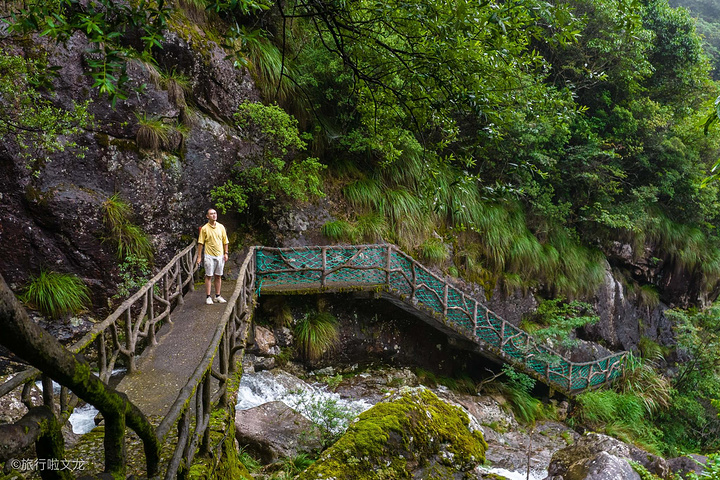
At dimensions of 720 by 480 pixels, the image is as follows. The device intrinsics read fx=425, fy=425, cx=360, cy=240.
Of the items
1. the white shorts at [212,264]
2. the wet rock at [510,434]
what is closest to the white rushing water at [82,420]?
the white shorts at [212,264]

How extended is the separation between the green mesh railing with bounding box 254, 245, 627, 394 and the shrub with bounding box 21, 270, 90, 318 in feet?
10.1

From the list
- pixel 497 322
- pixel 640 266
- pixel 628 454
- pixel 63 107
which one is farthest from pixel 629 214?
pixel 63 107

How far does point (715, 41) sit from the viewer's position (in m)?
27.7

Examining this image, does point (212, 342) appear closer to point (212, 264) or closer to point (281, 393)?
point (212, 264)

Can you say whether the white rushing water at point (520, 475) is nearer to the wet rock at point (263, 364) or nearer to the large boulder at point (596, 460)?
the large boulder at point (596, 460)

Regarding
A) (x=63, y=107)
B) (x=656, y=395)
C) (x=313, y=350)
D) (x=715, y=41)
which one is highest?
(x=715, y=41)

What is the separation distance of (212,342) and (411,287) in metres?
6.37

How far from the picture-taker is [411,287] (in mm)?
9500

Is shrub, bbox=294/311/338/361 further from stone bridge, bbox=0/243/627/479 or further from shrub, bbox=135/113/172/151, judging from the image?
shrub, bbox=135/113/172/151

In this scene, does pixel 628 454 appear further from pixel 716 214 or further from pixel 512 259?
pixel 716 214

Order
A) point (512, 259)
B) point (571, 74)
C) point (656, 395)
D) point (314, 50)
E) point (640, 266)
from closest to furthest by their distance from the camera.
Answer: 1. point (314, 50)
2. point (656, 395)
3. point (512, 259)
4. point (571, 74)
5. point (640, 266)

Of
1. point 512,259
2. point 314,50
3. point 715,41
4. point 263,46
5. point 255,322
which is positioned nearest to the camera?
point 255,322

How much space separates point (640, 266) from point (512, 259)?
608 centimetres

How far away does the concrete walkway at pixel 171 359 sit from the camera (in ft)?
14.1
